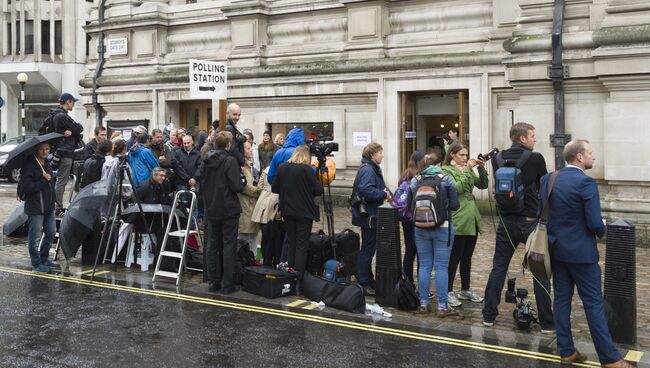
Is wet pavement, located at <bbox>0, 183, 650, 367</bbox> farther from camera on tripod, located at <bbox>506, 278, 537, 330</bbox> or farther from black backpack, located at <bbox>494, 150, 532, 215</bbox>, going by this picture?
black backpack, located at <bbox>494, 150, 532, 215</bbox>

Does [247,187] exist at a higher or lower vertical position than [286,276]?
higher

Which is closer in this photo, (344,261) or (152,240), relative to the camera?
(344,261)

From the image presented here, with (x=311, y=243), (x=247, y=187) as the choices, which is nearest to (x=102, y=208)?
(x=247, y=187)

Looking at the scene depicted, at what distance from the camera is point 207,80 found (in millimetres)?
11922

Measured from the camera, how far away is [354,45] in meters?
16.8

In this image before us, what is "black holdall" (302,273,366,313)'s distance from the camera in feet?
26.3

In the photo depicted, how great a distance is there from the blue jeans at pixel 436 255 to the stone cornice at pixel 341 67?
25.8ft

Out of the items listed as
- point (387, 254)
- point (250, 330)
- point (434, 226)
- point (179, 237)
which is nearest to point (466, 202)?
point (434, 226)

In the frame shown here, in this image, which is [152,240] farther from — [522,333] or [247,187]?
[522,333]

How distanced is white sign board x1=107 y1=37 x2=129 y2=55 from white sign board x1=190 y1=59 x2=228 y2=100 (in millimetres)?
10146

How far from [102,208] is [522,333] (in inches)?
261

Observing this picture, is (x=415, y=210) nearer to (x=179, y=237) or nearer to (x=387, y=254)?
(x=387, y=254)

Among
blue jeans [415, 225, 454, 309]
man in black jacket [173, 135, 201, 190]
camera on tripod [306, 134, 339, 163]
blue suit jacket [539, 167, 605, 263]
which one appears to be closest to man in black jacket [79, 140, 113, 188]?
man in black jacket [173, 135, 201, 190]

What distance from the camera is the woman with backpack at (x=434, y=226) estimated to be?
768 centimetres
